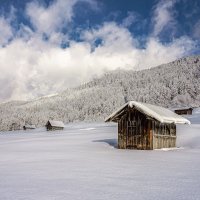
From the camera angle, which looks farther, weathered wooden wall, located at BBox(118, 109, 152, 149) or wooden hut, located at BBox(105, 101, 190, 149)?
weathered wooden wall, located at BBox(118, 109, 152, 149)

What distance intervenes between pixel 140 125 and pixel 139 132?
55 cm

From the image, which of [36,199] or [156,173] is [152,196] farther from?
[156,173]

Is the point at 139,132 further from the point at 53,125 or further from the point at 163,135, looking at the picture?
the point at 53,125

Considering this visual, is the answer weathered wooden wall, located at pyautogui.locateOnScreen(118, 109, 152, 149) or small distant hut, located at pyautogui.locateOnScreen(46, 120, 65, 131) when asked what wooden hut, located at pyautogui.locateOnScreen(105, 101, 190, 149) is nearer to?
weathered wooden wall, located at pyautogui.locateOnScreen(118, 109, 152, 149)

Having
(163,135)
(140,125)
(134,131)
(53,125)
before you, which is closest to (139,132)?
(134,131)

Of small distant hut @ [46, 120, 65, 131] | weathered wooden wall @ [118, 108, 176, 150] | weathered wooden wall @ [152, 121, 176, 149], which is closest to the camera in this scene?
weathered wooden wall @ [118, 108, 176, 150]

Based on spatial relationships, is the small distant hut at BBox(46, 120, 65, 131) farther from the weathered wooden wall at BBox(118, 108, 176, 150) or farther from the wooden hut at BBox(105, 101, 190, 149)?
the weathered wooden wall at BBox(118, 108, 176, 150)

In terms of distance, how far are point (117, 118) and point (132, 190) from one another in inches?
703

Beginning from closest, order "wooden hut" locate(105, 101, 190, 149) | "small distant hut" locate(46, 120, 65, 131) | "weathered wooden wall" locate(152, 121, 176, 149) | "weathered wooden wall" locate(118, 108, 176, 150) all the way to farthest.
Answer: "wooden hut" locate(105, 101, 190, 149), "weathered wooden wall" locate(118, 108, 176, 150), "weathered wooden wall" locate(152, 121, 176, 149), "small distant hut" locate(46, 120, 65, 131)

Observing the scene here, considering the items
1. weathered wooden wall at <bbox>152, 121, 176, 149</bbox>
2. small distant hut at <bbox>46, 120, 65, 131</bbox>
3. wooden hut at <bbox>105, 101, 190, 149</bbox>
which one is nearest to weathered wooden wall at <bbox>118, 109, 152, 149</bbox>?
wooden hut at <bbox>105, 101, 190, 149</bbox>

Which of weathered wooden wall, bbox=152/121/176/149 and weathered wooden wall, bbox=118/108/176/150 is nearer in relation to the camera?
weathered wooden wall, bbox=118/108/176/150

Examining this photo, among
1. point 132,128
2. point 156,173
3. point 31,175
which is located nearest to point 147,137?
point 132,128

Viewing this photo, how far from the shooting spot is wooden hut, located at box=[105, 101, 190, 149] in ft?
81.4

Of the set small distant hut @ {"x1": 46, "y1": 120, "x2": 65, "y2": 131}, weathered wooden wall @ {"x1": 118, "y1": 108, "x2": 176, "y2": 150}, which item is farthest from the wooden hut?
small distant hut @ {"x1": 46, "y1": 120, "x2": 65, "y2": 131}
